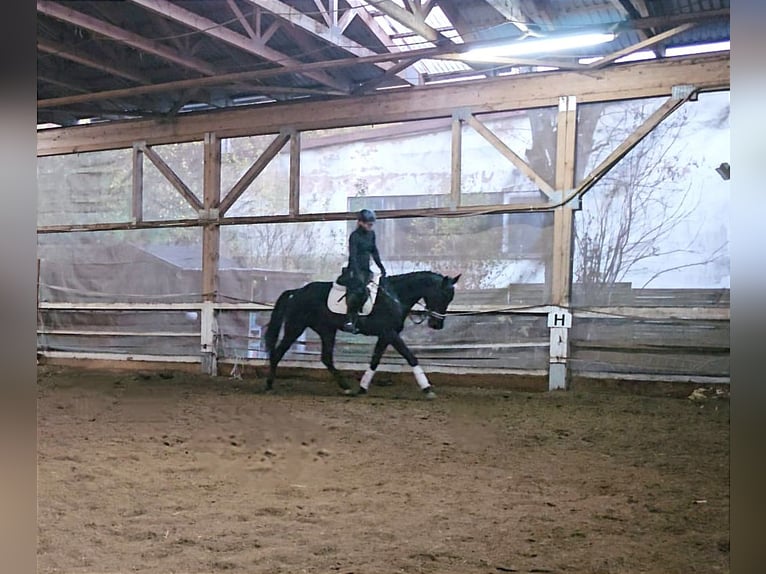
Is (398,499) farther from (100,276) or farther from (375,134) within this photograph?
(100,276)

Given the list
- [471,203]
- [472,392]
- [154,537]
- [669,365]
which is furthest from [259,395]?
[669,365]

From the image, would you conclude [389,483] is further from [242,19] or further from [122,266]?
[242,19]

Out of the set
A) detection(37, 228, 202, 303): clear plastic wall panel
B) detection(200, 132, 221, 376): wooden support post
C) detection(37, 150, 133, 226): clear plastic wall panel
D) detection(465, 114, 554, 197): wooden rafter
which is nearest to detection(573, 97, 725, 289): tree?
detection(465, 114, 554, 197): wooden rafter

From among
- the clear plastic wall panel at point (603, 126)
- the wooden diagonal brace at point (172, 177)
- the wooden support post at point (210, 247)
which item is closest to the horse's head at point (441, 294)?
the clear plastic wall panel at point (603, 126)

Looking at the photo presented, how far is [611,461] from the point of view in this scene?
170cm

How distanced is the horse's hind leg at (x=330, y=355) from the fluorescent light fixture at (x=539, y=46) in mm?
922

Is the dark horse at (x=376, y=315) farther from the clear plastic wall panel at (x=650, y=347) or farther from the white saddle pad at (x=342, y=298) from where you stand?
the clear plastic wall panel at (x=650, y=347)

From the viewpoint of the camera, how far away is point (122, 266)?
2.18 metres

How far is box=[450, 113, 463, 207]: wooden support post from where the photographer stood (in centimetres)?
184

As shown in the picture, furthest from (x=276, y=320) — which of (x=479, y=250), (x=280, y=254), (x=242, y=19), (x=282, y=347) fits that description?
(x=242, y=19)

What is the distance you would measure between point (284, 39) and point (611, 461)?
1547mm

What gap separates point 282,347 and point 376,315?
34 centimetres

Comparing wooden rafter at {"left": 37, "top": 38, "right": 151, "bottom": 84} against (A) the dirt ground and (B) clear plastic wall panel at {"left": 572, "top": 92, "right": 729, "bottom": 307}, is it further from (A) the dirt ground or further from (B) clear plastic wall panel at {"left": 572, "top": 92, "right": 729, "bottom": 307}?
(B) clear plastic wall panel at {"left": 572, "top": 92, "right": 729, "bottom": 307}

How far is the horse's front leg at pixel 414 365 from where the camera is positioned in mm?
1866
